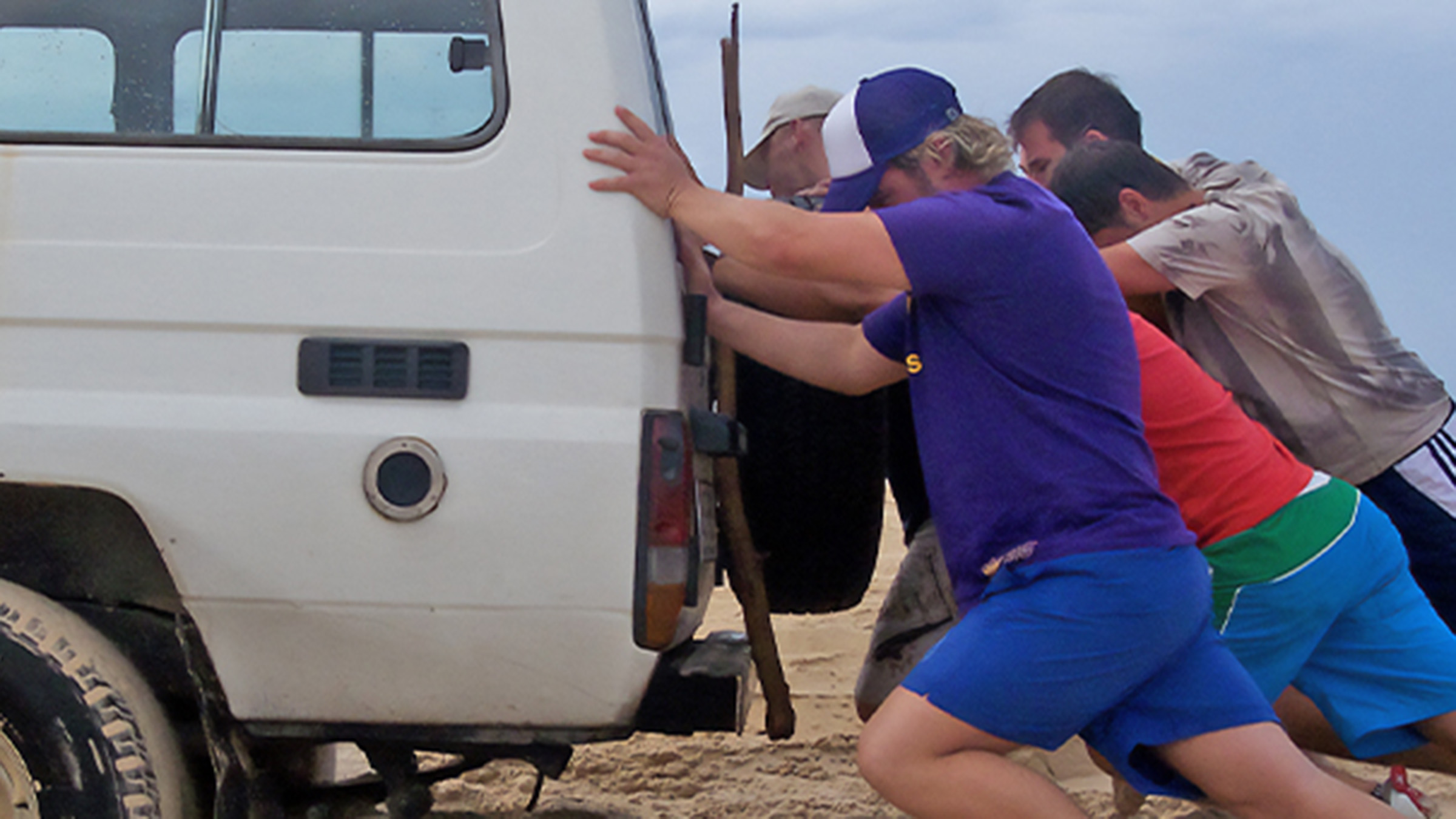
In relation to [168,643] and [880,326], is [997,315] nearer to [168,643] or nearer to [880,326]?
[880,326]

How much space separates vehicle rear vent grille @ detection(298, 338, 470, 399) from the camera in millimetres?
2033

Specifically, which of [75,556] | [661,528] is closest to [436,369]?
[661,528]

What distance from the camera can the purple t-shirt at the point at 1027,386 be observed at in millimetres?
2047

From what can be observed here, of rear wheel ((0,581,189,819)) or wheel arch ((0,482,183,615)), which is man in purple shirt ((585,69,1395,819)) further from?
rear wheel ((0,581,189,819))

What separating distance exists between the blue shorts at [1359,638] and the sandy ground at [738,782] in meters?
0.68

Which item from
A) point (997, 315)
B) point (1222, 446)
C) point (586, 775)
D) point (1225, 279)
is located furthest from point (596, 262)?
point (586, 775)

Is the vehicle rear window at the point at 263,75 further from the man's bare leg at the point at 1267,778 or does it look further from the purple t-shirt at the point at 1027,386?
the man's bare leg at the point at 1267,778

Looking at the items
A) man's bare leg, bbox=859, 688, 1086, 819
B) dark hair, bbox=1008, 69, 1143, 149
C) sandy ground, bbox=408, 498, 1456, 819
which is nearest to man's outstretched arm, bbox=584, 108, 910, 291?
man's bare leg, bbox=859, 688, 1086, 819

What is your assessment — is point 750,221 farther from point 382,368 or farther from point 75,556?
point 75,556

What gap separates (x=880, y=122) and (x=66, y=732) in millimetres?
1700

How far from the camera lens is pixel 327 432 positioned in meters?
2.04

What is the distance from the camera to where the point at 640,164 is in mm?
2100

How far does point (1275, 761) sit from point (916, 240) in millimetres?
1007

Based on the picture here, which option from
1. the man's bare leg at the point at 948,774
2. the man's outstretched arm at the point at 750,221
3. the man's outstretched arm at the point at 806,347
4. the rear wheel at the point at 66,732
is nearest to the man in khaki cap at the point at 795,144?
the man's outstretched arm at the point at 806,347
